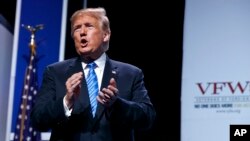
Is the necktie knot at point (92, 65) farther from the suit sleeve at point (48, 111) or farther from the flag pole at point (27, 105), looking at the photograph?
the flag pole at point (27, 105)

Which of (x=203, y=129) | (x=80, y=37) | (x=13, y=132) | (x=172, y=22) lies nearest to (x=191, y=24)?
(x=172, y=22)

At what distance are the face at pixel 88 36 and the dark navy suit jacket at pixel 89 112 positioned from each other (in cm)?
7

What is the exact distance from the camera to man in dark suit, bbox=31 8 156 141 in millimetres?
1842

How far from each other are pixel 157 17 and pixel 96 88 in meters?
2.72

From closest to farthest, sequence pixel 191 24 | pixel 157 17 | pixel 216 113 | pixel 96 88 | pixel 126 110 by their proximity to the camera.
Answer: pixel 126 110 < pixel 96 88 < pixel 216 113 < pixel 191 24 < pixel 157 17

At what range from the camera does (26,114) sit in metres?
4.12

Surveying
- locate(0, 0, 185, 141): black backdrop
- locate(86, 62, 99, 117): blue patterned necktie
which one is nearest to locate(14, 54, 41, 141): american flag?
locate(0, 0, 185, 141): black backdrop

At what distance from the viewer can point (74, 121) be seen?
75.8 inches

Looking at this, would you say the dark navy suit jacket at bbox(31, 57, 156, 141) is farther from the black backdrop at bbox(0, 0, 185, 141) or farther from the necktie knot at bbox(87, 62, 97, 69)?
the black backdrop at bbox(0, 0, 185, 141)

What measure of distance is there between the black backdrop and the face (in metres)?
2.41

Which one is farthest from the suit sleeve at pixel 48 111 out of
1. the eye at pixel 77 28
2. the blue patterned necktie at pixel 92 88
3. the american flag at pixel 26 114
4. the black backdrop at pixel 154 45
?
the black backdrop at pixel 154 45

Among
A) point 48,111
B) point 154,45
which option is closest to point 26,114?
point 154,45

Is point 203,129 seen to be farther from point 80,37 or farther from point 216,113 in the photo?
point 80,37

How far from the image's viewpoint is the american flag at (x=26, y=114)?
4.08m
